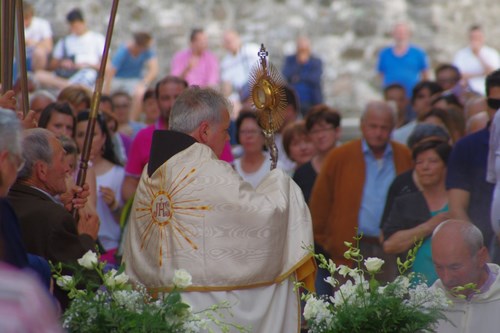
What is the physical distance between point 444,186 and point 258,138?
5.83ft

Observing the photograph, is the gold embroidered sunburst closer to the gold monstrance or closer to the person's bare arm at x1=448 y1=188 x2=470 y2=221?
the gold monstrance

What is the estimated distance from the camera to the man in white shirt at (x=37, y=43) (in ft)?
45.4

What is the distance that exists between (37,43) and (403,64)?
14.6ft

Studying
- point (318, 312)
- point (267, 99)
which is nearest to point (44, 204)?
point (267, 99)

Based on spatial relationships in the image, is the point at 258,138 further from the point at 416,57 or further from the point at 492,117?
the point at 416,57

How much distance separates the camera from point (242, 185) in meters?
5.90

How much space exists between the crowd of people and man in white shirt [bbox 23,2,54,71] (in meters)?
0.02

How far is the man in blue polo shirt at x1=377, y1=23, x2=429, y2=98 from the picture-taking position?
48.4ft

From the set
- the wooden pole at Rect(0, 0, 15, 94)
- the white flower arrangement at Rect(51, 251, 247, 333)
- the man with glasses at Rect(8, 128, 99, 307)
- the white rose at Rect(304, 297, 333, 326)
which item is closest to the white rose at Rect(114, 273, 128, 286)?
the white flower arrangement at Rect(51, 251, 247, 333)

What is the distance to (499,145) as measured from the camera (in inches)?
281

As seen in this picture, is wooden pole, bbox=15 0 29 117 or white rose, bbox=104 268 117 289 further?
wooden pole, bbox=15 0 29 117

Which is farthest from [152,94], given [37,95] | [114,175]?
[114,175]

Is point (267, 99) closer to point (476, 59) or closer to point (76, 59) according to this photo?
Result: point (76, 59)

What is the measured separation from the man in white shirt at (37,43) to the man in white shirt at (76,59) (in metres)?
0.29
